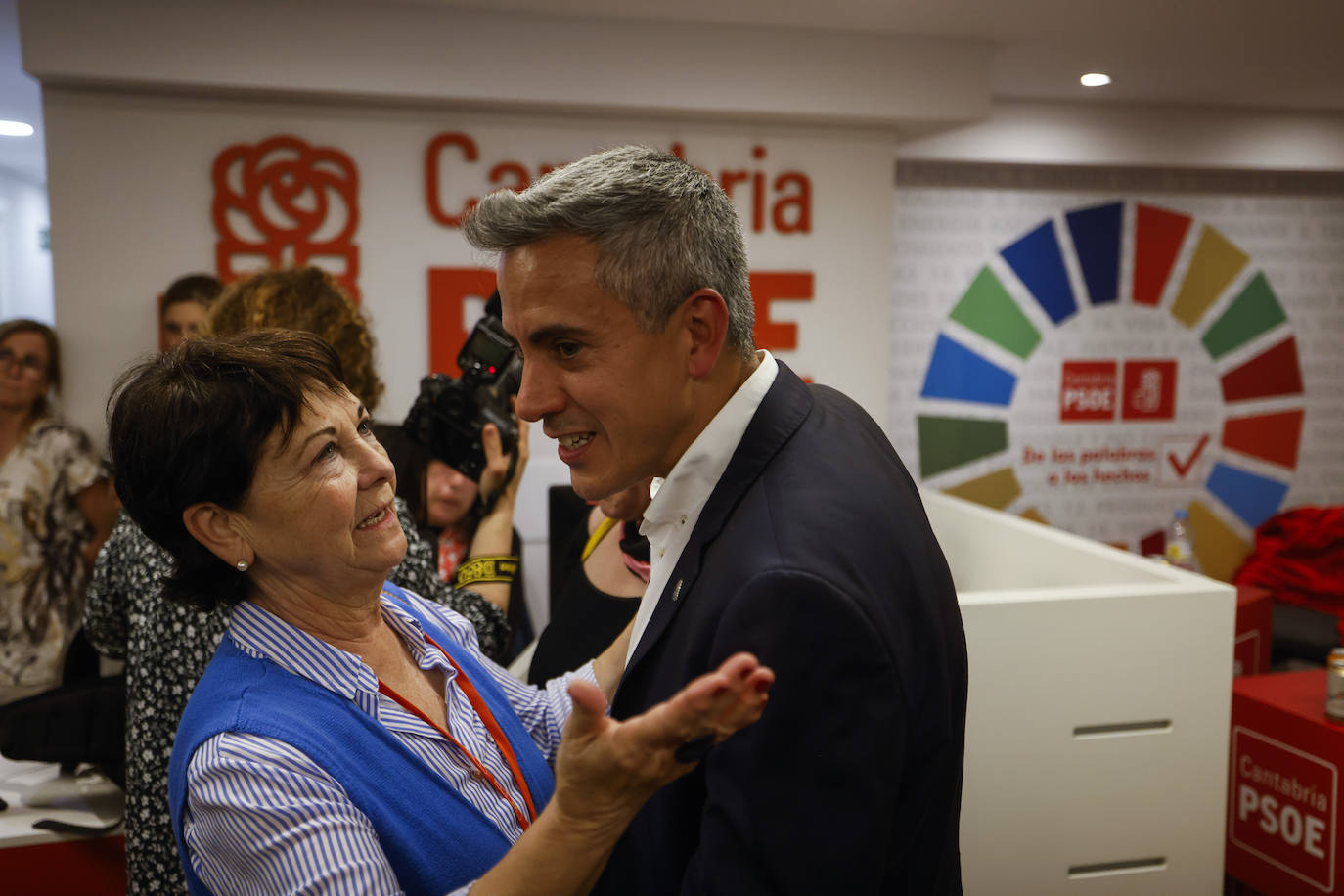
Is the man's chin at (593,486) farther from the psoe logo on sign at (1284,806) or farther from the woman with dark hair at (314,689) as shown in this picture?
the psoe logo on sign at (1284,806)

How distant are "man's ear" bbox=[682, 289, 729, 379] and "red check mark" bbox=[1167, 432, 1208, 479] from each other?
5.56 m

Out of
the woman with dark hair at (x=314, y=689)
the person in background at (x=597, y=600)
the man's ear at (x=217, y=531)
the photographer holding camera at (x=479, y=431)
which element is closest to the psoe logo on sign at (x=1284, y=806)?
the person in background at (x=597, y=600)

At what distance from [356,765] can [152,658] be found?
0.66 metres

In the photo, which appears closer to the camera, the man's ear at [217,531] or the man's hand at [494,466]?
the man's ear at [217,531]

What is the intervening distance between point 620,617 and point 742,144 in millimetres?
2983

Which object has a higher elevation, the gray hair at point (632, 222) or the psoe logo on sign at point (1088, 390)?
the gray hair at point (632, 222)

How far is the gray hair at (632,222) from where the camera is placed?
1.01 m

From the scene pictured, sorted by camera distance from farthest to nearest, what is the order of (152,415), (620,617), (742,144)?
(742,144) < (620,617) < (152,415)

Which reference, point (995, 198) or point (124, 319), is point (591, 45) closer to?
point (124, 319)

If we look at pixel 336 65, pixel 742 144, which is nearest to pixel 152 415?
pixel 336 65

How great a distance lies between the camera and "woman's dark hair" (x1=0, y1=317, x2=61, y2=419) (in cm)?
351

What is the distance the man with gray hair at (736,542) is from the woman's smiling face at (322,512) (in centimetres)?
26

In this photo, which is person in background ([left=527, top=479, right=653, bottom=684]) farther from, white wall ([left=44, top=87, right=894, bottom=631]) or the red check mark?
the red check mark

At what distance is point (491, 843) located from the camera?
1.14 m
